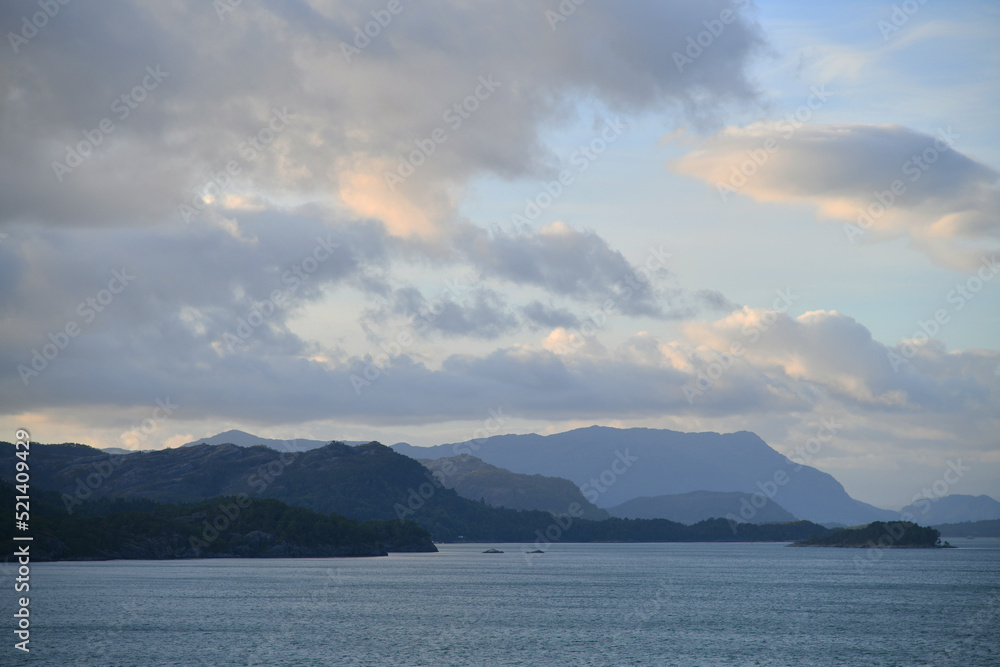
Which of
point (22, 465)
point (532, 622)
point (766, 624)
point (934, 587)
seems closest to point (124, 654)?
point (22, 465)

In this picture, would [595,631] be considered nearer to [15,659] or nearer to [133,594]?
[15,659]

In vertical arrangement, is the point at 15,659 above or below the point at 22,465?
below

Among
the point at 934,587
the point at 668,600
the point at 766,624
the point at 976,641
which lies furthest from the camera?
the point at 934,587

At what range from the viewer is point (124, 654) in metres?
97.8

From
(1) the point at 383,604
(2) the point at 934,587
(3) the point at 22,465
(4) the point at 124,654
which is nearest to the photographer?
(4) the point at 124,654

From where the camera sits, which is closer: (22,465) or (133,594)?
(22,465)

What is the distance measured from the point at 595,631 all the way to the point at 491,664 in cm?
2969

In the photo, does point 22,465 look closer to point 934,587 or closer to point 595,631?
point 595,631

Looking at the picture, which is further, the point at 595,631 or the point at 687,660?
the point at 595,631

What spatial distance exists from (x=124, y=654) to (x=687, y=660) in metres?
61.6

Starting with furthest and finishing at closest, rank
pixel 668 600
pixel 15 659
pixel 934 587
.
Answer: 1. pixel 934 587
2. pixel 668 600
3. pixel 15 659

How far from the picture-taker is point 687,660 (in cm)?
9638

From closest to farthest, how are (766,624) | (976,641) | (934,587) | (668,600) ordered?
(976,641) < (766,624) < (668,600) < (934,587)

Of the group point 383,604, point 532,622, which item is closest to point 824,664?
point 532,622
